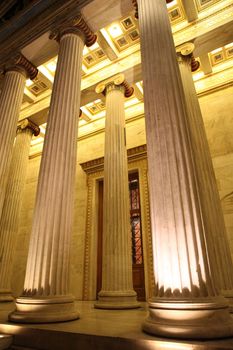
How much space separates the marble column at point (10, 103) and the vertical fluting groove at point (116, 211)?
2.86 metres

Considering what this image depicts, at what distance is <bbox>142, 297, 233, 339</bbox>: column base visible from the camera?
265 cm

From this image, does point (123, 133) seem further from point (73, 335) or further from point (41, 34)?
point (73, 335)

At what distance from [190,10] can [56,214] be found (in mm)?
7866

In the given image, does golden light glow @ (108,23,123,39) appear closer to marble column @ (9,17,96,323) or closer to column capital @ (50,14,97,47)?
column capital @ (50,14,97,47)

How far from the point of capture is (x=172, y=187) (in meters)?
3.48

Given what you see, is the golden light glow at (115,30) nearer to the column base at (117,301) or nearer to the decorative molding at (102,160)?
the decorative molding at (102,160)

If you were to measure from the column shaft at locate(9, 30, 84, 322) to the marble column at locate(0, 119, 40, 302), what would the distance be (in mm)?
4065

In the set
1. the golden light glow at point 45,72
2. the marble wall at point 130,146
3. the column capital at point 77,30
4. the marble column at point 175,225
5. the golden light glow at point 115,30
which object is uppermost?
the golden light glow at point 115,30

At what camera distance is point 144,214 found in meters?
9.98

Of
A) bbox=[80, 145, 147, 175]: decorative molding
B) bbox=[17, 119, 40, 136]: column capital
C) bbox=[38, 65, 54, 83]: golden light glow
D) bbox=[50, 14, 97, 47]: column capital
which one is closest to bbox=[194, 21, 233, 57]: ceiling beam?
bbox=[50, 14, 97, 47]: column capital

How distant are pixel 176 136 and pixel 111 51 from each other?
7.02 metres

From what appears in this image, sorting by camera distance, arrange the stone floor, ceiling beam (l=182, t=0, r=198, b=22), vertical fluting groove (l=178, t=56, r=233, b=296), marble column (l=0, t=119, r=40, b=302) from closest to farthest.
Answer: the stone floor
vertical fluting groove (l=178, t=56, r=233, b=296)
ceiling beam (l=182, t=0, r=198, b=22)
marble column (l=0, t=119, r=40, b=302)

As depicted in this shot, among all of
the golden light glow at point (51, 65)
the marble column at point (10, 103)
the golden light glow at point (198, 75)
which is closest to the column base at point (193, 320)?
the marble column at point (10, 103)

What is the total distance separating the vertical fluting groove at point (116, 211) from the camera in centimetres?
664
